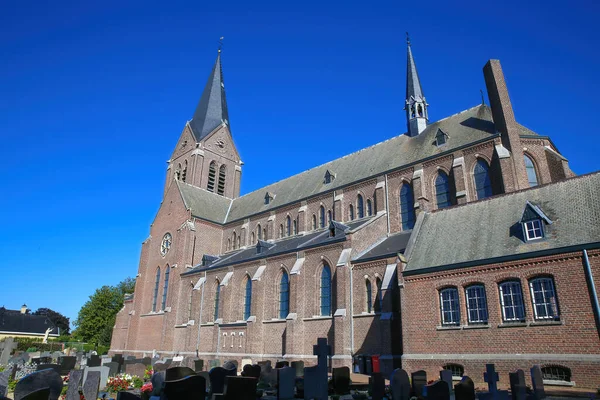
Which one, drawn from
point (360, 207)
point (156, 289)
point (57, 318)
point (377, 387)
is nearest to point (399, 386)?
point (377, 387)

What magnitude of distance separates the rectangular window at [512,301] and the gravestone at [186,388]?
12.6 metres

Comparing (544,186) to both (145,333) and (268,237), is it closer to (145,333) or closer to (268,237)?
(268,237)

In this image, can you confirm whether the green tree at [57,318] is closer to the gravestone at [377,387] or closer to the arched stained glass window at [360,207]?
the arched stained glass window at [360,207]

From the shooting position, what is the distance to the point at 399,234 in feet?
83.7

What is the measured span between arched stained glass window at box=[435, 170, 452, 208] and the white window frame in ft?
29.0

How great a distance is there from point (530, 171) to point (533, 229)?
27.9 ft

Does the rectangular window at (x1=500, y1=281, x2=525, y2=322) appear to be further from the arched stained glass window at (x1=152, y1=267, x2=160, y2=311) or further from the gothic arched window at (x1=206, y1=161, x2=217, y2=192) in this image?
the gothic arched window at (x1=206, y1=161, x2=217, y2=192)

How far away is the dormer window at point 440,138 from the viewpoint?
85.8 feet

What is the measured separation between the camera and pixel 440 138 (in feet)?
86.7

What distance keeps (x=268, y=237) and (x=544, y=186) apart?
21.6 m

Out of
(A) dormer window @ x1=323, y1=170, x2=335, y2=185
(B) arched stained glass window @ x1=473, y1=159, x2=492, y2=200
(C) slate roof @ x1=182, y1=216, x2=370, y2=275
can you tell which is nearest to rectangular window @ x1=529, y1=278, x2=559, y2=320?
(B) arched stained glass window @ x1=473, y1=159, x2=492, y2=200

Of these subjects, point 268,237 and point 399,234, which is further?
point 268,237

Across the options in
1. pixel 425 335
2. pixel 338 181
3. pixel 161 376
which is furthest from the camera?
pixel 338 181

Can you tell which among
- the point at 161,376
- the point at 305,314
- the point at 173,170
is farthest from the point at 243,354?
the point at 173,170
